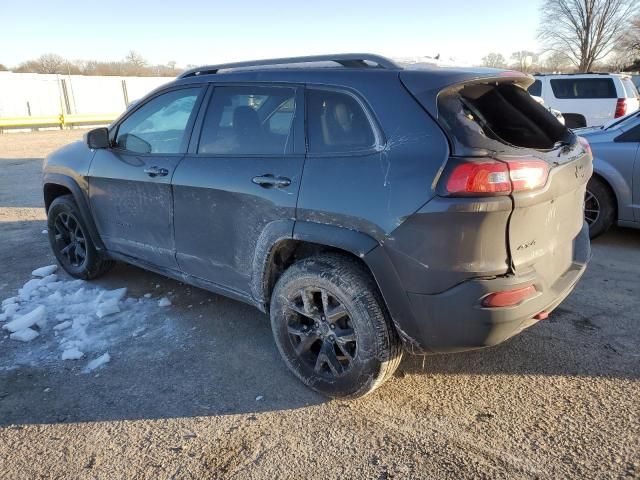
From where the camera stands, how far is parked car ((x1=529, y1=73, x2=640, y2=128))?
12.5 meters

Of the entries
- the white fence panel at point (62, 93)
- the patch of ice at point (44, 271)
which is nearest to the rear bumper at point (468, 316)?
the patch of ice at point (44, 271)

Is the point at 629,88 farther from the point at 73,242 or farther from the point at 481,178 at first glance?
the point at 73,242

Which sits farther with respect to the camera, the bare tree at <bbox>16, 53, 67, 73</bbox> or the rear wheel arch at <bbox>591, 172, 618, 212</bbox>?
the bare tree at <bbox>16, 53, 67, 73</bbox>

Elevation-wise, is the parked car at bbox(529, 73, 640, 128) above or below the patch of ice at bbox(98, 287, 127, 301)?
above

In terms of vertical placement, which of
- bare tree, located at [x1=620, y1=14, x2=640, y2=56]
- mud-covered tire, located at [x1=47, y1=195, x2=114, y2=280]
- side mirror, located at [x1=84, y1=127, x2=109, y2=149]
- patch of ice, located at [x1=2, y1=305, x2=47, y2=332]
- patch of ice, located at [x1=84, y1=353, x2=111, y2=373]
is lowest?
patch of ice, located at [x1=84, y1=353, x2=111, y2=373]

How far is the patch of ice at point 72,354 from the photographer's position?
11.4 ft

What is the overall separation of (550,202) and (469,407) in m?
1.19

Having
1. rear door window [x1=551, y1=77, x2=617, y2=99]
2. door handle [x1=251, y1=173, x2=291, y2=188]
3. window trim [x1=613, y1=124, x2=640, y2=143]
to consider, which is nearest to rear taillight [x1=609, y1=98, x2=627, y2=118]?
rear door window [x1=551, y1=77, x2=617, y2=99]

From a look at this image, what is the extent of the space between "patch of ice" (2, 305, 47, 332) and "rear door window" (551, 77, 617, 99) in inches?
518

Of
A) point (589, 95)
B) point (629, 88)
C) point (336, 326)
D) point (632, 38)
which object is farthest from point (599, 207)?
point (632, 38)

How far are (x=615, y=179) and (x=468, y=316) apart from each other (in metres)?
3.84

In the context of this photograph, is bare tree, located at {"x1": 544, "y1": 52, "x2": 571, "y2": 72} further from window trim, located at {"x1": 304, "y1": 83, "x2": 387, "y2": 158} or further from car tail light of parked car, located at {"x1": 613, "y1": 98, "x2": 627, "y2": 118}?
window trim, located at {"x1": 304, "y1": 83, "x2": 387, "y2": 158}

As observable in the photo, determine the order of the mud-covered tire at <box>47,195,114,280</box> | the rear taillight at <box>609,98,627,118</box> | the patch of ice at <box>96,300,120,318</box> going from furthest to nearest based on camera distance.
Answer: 1. the rear taillight at <box>609,98,627,118</box>
2. the mud-covered tire at <box>47,195,114,280</box>
3. the patch of ice at <box>96,300,120,318</box>

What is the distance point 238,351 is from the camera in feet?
11.6
